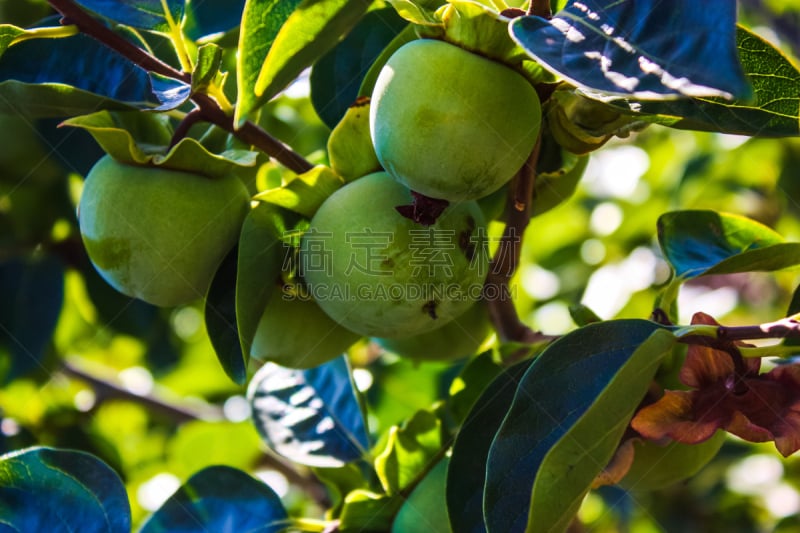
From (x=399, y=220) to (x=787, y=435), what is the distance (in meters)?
0.57

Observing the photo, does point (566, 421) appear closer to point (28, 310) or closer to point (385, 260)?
point (385, 260)

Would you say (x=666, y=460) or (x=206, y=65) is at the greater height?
(x=206, y=65)

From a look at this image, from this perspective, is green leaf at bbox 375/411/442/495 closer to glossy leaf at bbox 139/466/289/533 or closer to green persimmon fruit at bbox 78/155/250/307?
glossy leaf at bbox 139/466/289/533

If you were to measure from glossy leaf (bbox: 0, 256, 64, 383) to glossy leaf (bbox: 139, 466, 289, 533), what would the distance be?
772 mm

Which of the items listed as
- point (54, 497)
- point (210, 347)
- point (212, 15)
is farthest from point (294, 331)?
point (210, 347)

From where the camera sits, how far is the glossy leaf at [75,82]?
1103 mm

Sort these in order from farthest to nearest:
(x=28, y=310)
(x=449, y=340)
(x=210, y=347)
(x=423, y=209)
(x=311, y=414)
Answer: (x=210, y=347) < (x=28, y=310) < (x=311, y=414) < (x=449, y=340) < (x=423, y=209)

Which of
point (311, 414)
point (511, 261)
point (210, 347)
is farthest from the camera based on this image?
point (210, 347)

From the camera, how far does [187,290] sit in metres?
1.19

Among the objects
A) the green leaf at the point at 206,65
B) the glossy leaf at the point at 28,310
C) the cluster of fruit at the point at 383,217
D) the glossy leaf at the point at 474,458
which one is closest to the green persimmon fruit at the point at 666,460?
the glossy leaf at the point at 474,458

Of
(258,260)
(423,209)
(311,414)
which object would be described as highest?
(423,209)

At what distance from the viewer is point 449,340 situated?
1477mm

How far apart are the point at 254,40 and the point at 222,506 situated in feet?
2.56

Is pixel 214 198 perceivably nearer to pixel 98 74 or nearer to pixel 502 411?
pixel 98 74
